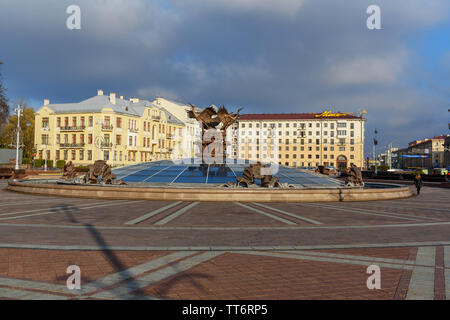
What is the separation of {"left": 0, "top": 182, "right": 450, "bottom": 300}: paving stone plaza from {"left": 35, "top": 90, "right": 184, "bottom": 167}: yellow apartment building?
47.9 m

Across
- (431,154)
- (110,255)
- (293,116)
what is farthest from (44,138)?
(431,154)

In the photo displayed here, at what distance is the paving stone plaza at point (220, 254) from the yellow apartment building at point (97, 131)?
47.9 meters

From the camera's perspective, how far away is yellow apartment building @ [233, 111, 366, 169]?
97.9 metres

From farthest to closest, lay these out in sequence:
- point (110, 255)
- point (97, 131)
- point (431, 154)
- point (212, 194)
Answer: point (431, 154)
point (97, 131)
point (212, 194)
point (110, 255)

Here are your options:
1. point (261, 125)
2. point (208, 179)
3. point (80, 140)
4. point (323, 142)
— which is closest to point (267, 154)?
point (261, 125)

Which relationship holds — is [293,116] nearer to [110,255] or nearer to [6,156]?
[6,156]

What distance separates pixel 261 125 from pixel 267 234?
310ft

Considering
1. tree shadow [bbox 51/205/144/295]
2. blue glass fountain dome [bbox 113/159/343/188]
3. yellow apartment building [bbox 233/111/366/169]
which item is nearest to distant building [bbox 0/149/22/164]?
blue glass fountain dome [bbox 113/159/343/188]

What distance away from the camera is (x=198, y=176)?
22.4m

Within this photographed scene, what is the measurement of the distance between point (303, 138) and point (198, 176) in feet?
270

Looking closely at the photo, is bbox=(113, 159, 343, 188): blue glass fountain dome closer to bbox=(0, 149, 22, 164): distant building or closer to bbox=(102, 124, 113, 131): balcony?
bbox=(102, 124, 113, 131): balcony

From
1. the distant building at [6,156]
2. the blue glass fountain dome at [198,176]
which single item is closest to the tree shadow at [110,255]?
the blue glass fountain dome at [198,176]

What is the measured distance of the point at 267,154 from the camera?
10500 cm
